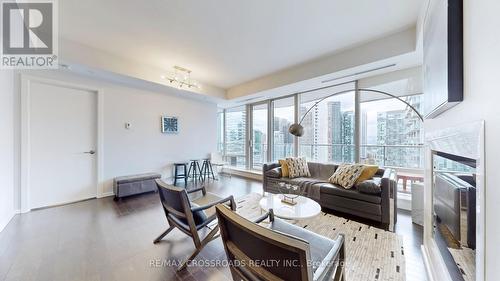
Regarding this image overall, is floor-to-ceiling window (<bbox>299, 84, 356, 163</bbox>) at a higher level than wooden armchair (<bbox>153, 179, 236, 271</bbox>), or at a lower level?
higher

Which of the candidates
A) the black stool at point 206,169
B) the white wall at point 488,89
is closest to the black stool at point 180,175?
the black stool at point 206,169

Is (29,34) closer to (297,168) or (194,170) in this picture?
(194,170)

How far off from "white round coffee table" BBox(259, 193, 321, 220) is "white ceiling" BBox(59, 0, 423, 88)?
242 cm

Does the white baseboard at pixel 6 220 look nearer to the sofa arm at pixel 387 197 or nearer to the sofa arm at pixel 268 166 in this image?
the sofa arm at pixel 268 166

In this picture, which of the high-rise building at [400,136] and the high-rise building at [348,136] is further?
the high-rise building at [348,136]

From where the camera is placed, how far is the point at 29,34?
2602mm

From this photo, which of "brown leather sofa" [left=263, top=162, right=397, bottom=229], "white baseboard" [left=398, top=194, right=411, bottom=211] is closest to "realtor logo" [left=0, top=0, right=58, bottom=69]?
"brown leather sofa" [left=263, top=162, right=397, bottom=229]

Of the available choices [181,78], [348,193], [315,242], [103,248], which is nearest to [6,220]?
[103,248]

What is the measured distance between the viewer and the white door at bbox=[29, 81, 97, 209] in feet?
10.5

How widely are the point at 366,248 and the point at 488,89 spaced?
1.95 m

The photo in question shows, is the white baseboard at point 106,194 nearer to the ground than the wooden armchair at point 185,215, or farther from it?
nearer to the ground

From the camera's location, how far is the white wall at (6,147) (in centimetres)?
246

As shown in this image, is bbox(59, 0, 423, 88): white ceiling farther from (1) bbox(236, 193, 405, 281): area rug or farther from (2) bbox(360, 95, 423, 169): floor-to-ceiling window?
(1) bbox(236, 193, 405, 281): area rug

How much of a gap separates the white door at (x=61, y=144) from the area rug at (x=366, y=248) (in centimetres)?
340
